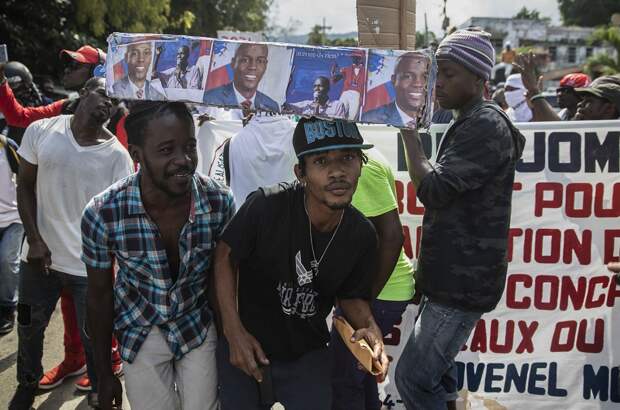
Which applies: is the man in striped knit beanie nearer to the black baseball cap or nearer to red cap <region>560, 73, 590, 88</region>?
the black baseball cap

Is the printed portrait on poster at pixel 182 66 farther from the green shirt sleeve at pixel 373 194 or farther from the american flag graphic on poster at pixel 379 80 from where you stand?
the green shirt sleeve at pixel 373 194

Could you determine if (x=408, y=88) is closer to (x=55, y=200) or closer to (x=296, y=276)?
(x=296, y=276)

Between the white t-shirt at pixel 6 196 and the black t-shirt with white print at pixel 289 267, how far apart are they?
115 inches

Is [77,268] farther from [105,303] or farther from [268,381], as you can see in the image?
[268,381]

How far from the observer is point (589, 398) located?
3.55 meters

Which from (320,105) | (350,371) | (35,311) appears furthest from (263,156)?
(320,105)

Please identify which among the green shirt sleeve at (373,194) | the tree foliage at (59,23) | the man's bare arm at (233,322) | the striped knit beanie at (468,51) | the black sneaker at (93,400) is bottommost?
the black sneaker at (93,400)

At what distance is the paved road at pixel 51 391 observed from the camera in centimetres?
366

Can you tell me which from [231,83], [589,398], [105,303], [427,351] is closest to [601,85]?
[589,398]

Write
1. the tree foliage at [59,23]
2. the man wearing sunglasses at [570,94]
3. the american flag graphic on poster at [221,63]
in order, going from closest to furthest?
the american flag graphic on poster at [221,63] → the man wearing sunglasses at [570,94] → the tree foliage at [59,23]

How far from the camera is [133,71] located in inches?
75.2

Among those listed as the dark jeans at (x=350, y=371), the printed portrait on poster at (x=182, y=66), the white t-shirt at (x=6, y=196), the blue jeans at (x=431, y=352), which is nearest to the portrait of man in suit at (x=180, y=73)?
the printed portrait on poster at (x=182, y=66)

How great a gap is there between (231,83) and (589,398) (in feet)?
9.72

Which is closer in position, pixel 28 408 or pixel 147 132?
pixel 147 132
